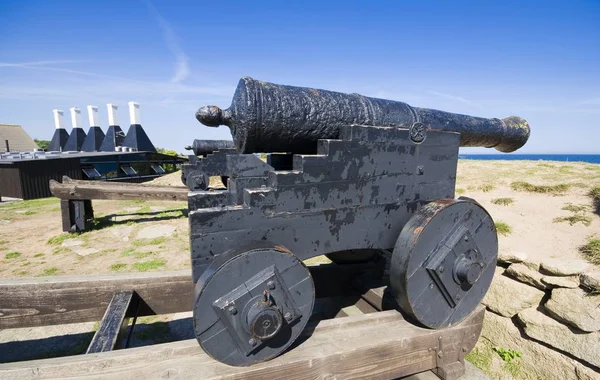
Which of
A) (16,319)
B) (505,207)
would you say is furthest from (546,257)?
(16,319)

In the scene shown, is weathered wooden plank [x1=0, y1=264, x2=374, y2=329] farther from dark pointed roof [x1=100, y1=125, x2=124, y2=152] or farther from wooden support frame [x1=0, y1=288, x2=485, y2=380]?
dark pointed roof [x1=100, y1=125, x2=124, y2=152]

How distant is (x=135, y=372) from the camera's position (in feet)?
5.01

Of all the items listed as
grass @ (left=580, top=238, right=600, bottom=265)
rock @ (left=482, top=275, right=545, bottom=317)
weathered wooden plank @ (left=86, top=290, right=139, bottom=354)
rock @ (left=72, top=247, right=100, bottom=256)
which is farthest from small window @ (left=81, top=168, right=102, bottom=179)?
grass @ (left=580, top=238, right=600, bottom=265)

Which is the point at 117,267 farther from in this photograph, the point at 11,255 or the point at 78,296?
the point at 78,296

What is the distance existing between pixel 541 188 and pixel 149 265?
6429 millimetres

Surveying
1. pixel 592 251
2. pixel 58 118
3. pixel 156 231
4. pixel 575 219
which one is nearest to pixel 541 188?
pixel 575 219

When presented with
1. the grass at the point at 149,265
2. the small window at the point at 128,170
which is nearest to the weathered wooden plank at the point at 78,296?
the grass at the point at 149,265

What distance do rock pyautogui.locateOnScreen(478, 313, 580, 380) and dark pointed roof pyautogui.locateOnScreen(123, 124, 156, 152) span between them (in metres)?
24.6

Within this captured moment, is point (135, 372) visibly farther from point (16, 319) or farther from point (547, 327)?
point (547, 327)

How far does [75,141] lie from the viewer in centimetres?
2594

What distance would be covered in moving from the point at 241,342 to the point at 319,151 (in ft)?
3.74

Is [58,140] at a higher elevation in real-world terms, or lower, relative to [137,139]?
lower

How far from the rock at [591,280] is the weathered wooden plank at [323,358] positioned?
1195 millimetres

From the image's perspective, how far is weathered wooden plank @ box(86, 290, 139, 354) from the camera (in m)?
1.81
